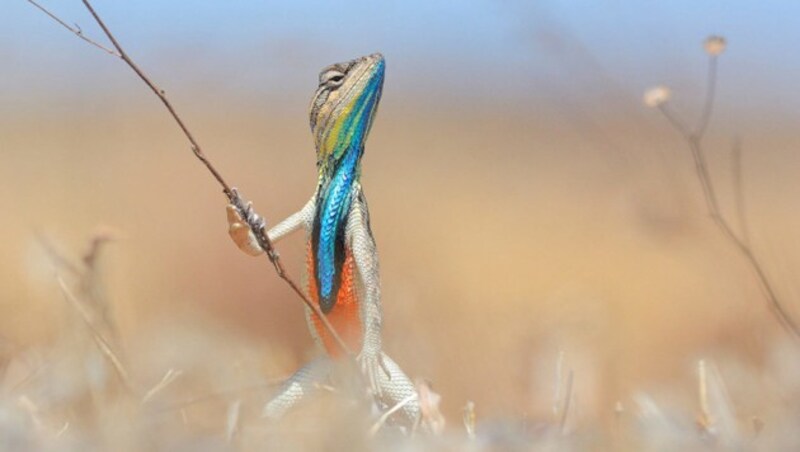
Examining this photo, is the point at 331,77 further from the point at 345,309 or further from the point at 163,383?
the point at 163,383

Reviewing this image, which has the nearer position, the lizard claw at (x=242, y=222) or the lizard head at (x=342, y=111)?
the lizard claw at (x=242, y=222)

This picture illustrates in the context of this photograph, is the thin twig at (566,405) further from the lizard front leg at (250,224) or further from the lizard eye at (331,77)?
the lizard eye at (331,77)

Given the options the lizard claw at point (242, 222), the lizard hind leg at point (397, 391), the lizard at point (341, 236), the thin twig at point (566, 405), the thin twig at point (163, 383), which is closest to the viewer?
the thin twig at point (163, 383)

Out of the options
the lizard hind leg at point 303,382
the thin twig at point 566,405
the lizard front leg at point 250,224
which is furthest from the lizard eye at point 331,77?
the thin twig at point 566,405

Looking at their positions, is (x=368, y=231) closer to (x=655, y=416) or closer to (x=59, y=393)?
(x=59, y=393)

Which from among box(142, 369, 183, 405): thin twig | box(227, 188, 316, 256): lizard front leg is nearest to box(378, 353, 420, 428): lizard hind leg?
box(227, 188, 316, 256): lizard front leg

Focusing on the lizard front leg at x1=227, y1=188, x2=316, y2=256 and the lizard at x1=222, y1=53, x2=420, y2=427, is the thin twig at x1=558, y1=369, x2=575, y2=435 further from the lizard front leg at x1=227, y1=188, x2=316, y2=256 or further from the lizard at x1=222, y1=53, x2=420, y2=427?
the lizard front leg at x1=227, y1=188, x2=316, y2=256
